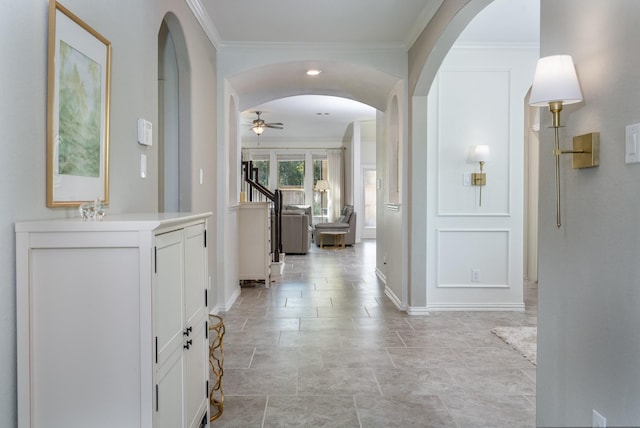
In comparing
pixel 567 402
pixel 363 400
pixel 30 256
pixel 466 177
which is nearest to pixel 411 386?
pixel 363 400

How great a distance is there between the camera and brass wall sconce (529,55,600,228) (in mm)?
1540

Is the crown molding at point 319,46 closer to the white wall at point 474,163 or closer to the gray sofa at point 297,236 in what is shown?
the white wall at point 474,163

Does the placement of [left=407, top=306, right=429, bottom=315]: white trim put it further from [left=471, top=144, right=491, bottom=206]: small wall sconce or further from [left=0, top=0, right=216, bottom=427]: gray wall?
[left=0, top=0, right=216, bottom=427]: gray wall

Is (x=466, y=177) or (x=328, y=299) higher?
(x=466, y=177)

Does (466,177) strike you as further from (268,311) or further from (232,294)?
(232,294)

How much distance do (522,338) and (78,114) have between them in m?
3.41

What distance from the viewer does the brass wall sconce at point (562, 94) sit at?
1540mm

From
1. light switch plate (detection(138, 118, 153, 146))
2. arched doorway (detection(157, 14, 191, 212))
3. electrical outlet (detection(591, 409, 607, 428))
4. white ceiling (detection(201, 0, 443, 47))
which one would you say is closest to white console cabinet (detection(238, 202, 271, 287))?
arched doorway (detection(157, 14, 191, 212))

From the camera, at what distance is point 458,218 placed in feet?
14.4

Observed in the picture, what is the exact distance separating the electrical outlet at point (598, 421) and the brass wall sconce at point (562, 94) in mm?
799

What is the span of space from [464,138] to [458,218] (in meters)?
0.79

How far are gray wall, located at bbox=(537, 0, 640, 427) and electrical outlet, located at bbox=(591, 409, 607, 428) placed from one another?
2cm

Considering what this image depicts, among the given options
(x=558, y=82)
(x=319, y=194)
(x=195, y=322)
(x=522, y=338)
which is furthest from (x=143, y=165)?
(x=319, y=194)

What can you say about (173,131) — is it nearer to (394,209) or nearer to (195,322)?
(195,322)
